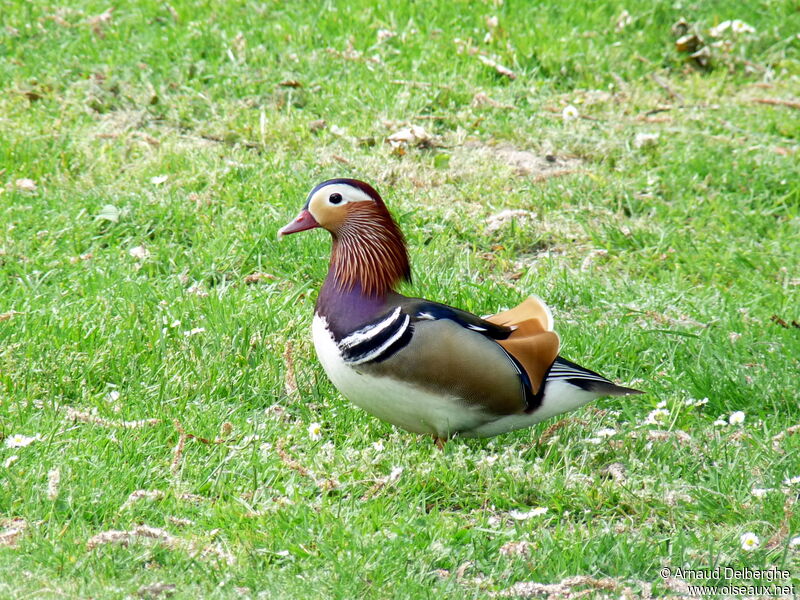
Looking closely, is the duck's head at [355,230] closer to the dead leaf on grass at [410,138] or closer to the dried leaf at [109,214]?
the dried leaf at [109,214]

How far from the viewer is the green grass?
3.41m

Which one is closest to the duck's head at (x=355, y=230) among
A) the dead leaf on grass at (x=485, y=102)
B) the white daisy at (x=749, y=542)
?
the white daisy at (x=749, y=542)

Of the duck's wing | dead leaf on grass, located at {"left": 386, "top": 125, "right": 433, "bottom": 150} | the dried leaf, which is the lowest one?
the dried leaf

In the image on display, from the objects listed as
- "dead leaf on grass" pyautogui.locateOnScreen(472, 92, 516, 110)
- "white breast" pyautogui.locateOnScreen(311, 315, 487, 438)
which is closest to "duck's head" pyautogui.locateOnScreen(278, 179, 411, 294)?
"white breast" pyautogui.locateOnScreen(311, 315, 487, 438)

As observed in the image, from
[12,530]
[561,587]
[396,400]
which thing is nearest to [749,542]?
[561,587]

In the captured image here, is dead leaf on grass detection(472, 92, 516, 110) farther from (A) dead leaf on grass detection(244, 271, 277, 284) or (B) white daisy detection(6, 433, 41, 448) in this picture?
(B) white daisy detection(6, 433, 41, 448)

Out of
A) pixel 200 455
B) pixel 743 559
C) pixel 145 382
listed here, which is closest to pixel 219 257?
pixel 145 382

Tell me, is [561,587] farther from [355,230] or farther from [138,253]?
[138,253]

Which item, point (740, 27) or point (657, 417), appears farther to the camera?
point (740, 27)


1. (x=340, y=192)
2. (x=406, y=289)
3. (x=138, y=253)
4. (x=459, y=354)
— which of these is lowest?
(x=138, y=253)

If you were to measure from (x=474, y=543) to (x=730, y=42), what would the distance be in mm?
5643

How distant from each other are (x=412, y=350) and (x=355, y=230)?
0.57 m

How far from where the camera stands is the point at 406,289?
5016 mm

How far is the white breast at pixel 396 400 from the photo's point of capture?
12.4ft
